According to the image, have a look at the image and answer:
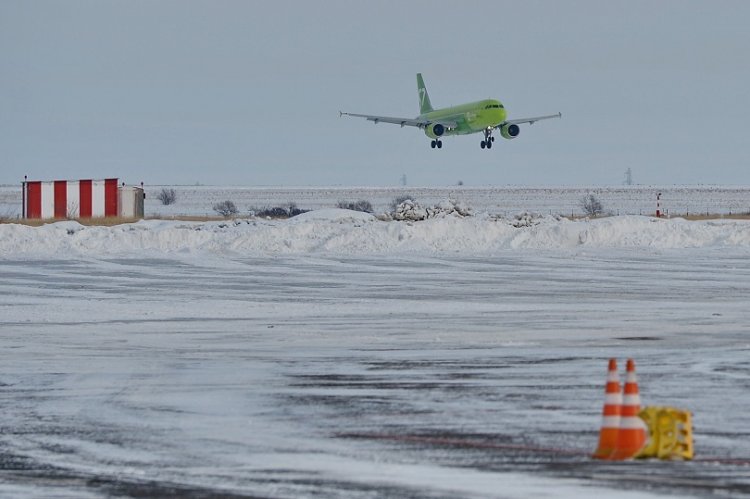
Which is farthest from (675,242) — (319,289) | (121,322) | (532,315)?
(121,322)

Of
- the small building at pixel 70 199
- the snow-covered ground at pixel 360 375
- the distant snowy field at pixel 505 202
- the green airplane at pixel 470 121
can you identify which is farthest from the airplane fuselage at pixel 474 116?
the snow-covered ground at pixel 360 375

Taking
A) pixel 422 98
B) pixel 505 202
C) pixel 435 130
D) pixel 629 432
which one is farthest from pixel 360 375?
pixel 505 202

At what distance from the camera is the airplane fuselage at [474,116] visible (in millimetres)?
78875

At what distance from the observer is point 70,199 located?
62.7 metres

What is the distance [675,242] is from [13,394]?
30.7 metres

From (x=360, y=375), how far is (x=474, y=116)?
6629 cm

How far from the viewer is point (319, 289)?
26.9 metres

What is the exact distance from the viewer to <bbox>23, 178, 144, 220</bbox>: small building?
2456 inches

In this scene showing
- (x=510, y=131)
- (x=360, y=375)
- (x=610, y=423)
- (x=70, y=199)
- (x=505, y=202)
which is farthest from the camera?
(x=505, y=202)

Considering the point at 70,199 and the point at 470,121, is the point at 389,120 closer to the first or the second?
the point at 470,121

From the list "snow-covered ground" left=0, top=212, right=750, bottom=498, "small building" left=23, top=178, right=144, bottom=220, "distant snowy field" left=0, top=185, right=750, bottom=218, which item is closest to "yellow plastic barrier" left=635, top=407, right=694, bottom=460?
"snow-covered ground" left=0, top=212, right=750, bottom=498

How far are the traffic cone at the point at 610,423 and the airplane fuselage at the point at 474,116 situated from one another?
6952 cm

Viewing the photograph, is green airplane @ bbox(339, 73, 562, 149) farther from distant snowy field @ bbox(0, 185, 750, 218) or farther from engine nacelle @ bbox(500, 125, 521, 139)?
distant snowy field @ bbox(0, 185, 750, 218)

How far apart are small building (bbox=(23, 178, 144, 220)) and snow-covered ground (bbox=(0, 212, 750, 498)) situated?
93.9ft
